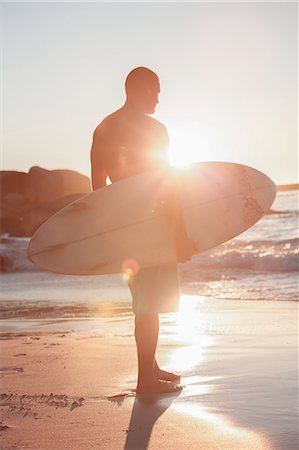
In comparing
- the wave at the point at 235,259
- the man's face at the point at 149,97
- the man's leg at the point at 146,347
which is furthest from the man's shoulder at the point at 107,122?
the wave at the point at 235,259

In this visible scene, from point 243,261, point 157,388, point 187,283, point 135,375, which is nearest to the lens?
point 157,388

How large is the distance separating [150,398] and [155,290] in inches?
20.5

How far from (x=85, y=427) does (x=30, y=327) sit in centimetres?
350

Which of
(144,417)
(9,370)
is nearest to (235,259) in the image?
(9,370)

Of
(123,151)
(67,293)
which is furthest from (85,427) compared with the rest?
(67,293)

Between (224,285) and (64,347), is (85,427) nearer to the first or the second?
(64,347)

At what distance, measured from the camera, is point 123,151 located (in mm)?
3676

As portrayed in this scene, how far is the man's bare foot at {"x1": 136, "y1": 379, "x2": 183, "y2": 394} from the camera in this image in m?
3.47

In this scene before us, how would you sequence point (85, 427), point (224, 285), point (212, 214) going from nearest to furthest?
point (85, 427), point (212, 214), point (224, 285)

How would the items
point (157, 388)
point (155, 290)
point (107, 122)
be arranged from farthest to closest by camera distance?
point (107, 122) < point (155, 290) < point (157, 388)

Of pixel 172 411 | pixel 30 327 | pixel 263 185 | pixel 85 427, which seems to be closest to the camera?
pixel 85 427

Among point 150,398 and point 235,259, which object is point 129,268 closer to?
point 150,398

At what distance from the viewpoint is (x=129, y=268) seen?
148 inches

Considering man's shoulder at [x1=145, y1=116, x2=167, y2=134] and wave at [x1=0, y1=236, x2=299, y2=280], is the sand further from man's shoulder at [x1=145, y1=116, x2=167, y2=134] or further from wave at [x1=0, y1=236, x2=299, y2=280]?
wave at [x1=0, y1=236, x2=299, y2=280]
